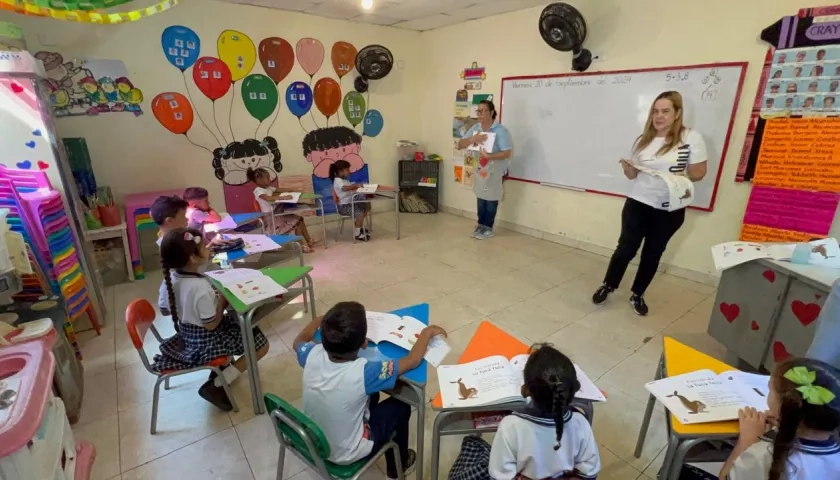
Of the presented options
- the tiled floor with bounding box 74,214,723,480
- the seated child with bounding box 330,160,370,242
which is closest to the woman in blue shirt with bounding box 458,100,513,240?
the tiled floor with bounding box 74,214,723,480

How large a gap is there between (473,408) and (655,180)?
86.2 inches

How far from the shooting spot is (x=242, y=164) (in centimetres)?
455

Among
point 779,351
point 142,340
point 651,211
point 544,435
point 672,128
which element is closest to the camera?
point 544,435

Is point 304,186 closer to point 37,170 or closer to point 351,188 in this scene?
point 351,188

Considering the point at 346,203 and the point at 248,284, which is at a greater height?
the point at 248,284

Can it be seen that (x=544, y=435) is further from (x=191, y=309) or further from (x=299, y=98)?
(x=299, y=98)

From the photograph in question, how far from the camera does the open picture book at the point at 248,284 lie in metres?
1.89

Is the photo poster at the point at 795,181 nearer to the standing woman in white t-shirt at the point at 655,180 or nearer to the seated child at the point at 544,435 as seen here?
the standing woman in white t-shirt at the point at 655,180

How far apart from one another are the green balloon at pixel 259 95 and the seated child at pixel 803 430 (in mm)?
4798

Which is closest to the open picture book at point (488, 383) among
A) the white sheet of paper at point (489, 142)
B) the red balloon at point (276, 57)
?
the white sheet of paper at point (489, 142)

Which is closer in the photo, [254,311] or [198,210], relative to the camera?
[254,311]

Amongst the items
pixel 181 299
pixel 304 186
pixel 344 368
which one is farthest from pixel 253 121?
pixel 344 368

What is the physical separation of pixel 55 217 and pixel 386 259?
2526 mm

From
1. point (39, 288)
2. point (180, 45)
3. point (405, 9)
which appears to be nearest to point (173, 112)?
point (180, 45)
